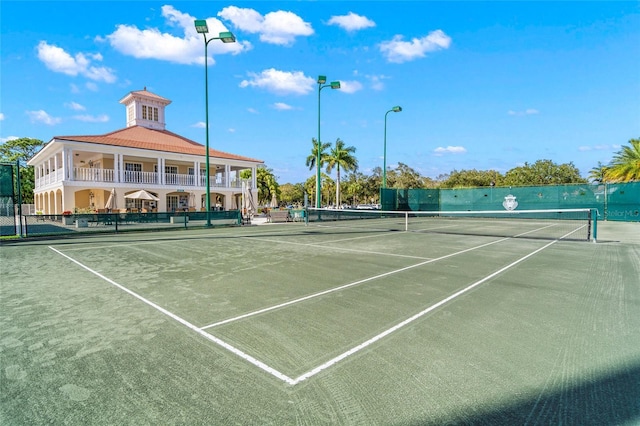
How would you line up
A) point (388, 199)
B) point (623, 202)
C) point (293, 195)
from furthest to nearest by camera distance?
point (293, 195) < point (388, 199) < point (623, 202)

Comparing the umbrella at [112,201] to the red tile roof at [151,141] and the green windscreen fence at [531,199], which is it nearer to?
the red tile roof at [151,141]

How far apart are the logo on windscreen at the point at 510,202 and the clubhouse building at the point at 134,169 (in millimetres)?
27083

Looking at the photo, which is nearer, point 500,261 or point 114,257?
point 500,261

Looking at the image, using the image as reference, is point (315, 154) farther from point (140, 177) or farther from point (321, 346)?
point (321, 346)

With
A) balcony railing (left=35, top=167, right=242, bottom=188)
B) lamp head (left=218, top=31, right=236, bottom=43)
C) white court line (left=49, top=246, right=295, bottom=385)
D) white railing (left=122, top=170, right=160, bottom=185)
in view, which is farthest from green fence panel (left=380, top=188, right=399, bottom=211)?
white court line (left=49, top=246, right=295, bottom=385)

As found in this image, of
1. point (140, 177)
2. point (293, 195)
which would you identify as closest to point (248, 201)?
point (140, 177)

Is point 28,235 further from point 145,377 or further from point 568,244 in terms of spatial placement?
point 568,244

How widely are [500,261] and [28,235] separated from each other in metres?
20.9

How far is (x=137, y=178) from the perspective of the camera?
32.6 m

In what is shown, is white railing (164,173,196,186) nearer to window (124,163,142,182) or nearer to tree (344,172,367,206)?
window (124,163,142,182)

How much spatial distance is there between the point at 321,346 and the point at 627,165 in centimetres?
4264

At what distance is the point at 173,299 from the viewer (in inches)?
245

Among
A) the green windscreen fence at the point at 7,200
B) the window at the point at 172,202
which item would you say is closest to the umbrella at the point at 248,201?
the window at the point at 172,202

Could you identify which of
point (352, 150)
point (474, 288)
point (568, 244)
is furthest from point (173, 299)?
point (352, 150)
